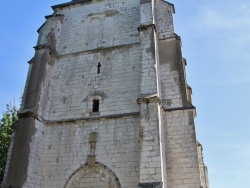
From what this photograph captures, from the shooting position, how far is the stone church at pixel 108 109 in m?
9.44

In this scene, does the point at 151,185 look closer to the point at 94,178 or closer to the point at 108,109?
the point at 94,178

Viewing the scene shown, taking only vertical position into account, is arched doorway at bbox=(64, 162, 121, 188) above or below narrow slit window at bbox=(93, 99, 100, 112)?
below

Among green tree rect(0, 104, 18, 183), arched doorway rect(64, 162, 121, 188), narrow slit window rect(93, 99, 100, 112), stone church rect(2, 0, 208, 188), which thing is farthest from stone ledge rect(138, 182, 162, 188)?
green tree rect(0, 104, 18, 183)

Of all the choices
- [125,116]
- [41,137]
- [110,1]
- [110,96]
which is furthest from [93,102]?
[110,1]

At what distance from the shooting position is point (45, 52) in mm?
12469

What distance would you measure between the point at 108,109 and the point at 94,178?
8.79ft

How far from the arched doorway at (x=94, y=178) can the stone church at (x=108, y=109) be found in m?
0.03

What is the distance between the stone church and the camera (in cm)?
944

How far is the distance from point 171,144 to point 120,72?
3774 millimetres

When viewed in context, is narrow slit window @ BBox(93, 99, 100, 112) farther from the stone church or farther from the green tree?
the green tree

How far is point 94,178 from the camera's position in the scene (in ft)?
32.0

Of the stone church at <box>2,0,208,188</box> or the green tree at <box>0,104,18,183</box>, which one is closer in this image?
the stone church at <box>2,0,208,188</box>

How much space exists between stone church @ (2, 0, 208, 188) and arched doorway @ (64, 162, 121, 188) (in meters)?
0.03

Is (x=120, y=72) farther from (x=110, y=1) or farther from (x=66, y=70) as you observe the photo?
(x=110, y=1)
